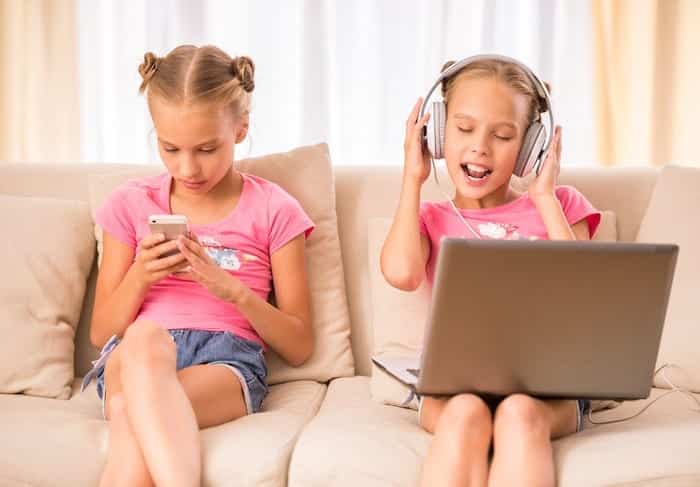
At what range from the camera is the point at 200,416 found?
1755 mm

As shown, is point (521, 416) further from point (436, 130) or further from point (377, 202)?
point (377, 202)

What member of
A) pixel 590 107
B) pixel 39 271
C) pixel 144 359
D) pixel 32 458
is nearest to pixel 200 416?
pixel 144 359

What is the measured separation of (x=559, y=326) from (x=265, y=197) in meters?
0.83

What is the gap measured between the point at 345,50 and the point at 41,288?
54.4 inches

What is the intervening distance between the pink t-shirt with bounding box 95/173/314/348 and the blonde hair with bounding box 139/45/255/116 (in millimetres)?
217

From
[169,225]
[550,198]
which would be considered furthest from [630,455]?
[169,225]

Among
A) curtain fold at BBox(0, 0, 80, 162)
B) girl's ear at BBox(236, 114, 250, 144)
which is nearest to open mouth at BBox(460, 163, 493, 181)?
girl's ear at BBox(236, 114, 250, 144)

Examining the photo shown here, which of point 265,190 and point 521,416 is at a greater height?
point 265,190

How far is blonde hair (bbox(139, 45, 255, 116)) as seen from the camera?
1936 millimetres

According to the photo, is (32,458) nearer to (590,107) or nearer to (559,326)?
(559,326)

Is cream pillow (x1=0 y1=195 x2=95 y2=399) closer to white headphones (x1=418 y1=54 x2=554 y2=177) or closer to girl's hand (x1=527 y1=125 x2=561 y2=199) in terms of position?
white headphones (x1=418 y1=54 x2=554 y2=177)

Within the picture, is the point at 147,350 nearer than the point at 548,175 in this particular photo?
Yes

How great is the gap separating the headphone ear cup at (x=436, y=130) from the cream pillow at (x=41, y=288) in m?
0.84

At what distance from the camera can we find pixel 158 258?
184 cm
